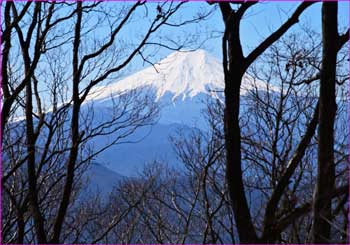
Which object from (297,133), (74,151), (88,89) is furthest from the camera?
(297,133)

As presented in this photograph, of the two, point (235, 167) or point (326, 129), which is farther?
point (235, 167)

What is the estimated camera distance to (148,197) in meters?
13.3

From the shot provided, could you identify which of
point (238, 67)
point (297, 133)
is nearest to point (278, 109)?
point (297, 133)

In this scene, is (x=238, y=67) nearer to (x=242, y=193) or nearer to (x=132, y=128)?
(x=242, y=193)

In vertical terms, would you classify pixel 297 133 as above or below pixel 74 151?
above

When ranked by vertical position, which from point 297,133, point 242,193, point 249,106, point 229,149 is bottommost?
point 242,193

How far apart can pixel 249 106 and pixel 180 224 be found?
425cm

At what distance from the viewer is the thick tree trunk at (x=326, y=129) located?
93.6 inches

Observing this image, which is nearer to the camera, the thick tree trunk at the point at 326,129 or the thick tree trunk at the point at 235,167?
the thick tree trunk at the point at 326,129

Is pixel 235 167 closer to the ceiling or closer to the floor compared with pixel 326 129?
closer to the floor

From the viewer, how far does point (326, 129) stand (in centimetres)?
267

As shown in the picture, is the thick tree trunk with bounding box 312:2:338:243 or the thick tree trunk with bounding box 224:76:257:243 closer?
the thick tree trunk with bounding box 312:2:338:243

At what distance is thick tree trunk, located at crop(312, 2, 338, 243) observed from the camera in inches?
93.6

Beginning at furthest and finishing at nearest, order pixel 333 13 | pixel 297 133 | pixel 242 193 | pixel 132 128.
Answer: pixel 297 133
pixel 132 128
pixel 242 193
pixel 333 13
